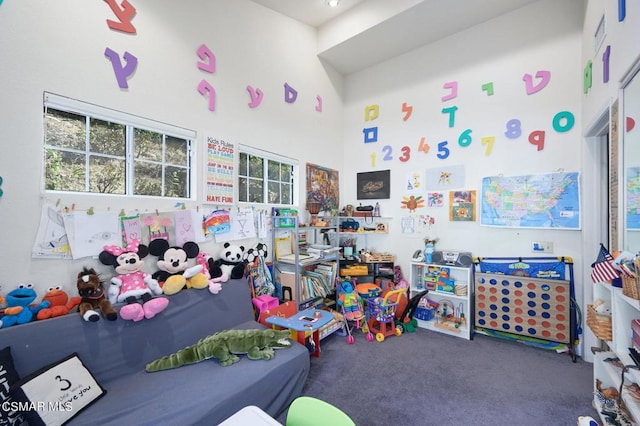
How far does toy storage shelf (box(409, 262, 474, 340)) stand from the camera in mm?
2969

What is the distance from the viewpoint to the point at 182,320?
197 cm

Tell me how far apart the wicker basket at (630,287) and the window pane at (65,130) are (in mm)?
3272

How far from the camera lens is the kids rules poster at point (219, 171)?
95.8 inches

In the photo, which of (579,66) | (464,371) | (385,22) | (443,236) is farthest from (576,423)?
(385,22)

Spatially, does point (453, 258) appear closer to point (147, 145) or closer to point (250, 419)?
point (250, 419)

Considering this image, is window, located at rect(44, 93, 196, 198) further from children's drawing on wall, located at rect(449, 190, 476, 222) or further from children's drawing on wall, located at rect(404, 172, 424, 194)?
children's drawing on wall, located at rect(449, 190, 476, 222)

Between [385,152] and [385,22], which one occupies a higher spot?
[385,22]

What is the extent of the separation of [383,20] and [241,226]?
2.88 m

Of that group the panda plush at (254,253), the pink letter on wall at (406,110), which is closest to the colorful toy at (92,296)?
the panda plush at (254,253)

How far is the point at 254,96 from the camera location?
9.36 ft

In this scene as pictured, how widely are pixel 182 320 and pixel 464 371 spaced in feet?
7.94

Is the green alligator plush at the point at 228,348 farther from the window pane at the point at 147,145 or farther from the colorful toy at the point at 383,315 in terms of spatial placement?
the window pane at the point at 147,145

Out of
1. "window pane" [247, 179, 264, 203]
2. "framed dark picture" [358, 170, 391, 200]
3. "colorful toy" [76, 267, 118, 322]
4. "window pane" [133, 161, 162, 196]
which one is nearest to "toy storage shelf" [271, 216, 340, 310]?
"window pane" [247, 179, 264, 203]

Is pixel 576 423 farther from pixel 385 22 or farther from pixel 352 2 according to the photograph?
pixel 352 2
